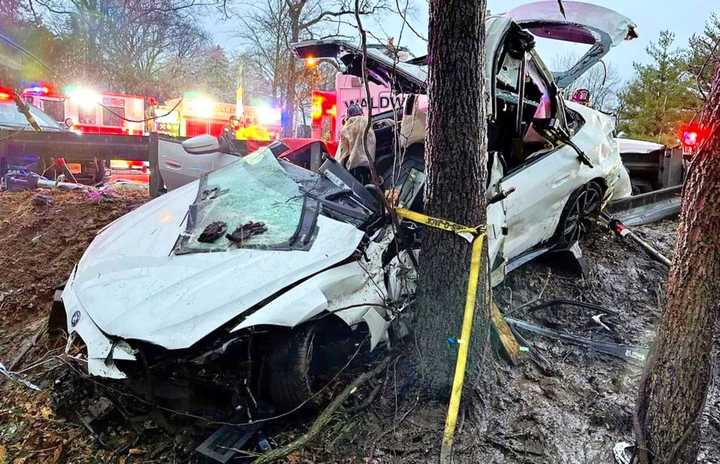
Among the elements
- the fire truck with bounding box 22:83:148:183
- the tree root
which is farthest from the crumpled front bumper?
the fire truck with bounding box 22:83:148:183

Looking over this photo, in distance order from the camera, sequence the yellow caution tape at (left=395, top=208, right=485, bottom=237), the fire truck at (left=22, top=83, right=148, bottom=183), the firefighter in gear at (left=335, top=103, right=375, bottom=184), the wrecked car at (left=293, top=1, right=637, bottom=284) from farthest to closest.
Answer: the fire truck at (left=22, top=83, right=148, bottom=183) → the firefighter in gear at (left=335, top=103, right=375, bottom=184) → the wrecked car at (left=293, top=1, right=637, bottom=284) → the yellow caution tape at (left=395, top=208, right=485, bottom=237)

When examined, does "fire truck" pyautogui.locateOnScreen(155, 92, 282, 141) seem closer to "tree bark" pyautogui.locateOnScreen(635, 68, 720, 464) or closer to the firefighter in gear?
the firefighter in gear

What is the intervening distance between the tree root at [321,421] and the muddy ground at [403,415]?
0.07m

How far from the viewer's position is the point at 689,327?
221cm

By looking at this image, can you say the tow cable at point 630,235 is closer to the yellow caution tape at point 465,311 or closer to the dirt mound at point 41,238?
the yellow caution tape at point 465,311

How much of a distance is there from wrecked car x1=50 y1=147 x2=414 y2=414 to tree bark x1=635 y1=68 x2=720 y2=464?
1.34 m

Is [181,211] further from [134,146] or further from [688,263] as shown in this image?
[134,146]

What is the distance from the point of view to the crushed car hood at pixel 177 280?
227 centimetres

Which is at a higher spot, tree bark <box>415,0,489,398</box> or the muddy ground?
tree bark <box>415,0,489,398</box>

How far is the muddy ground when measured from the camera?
2475 millimetres

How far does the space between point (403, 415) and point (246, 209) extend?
1.48 metres

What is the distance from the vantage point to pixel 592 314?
13.4 feet

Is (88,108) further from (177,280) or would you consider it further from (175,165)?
(177,280)

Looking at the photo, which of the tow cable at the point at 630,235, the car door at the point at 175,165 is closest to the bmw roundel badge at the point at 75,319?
the car door at the point at 175,165
